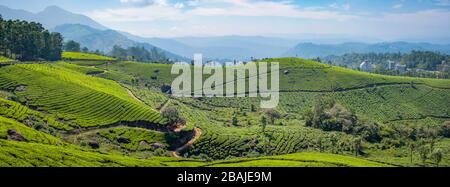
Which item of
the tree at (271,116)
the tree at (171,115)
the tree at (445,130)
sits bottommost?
the tree at (445,130)

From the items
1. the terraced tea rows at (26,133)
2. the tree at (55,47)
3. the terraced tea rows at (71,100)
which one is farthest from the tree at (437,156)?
the tree at (55,47)

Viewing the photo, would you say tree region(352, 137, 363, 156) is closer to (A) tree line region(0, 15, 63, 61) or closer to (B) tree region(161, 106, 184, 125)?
(B) tree region(161, 106, 184, 125)

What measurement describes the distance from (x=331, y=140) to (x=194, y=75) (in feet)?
298

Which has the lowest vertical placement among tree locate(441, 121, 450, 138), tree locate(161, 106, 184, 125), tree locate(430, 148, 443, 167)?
tree locate(441, 121, 450, 138)

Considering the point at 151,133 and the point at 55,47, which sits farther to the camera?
the point at 55,47

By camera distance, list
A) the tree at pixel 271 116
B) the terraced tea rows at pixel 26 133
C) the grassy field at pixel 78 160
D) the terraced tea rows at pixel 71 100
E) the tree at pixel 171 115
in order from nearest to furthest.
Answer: the grassy field at pixel 78 160 → the terraced tea rows at pixel 26 133 → the terraced tea rows at pixel 71 100 → the tree at pixel 171 115 → the tree at pixel 271 116

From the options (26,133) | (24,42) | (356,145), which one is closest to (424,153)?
(356,145)

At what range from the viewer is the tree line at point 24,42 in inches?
5743

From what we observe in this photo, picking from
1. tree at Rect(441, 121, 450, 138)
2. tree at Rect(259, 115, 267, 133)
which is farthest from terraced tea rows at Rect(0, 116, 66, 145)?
tree at Rect(441, 121, 450, 138)

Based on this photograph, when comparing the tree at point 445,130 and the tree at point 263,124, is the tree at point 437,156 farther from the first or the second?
the tree at point 445,130

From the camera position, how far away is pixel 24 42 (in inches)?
5896

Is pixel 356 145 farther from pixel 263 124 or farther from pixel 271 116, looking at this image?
pixel 271 116

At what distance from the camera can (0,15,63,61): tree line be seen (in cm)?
14588
